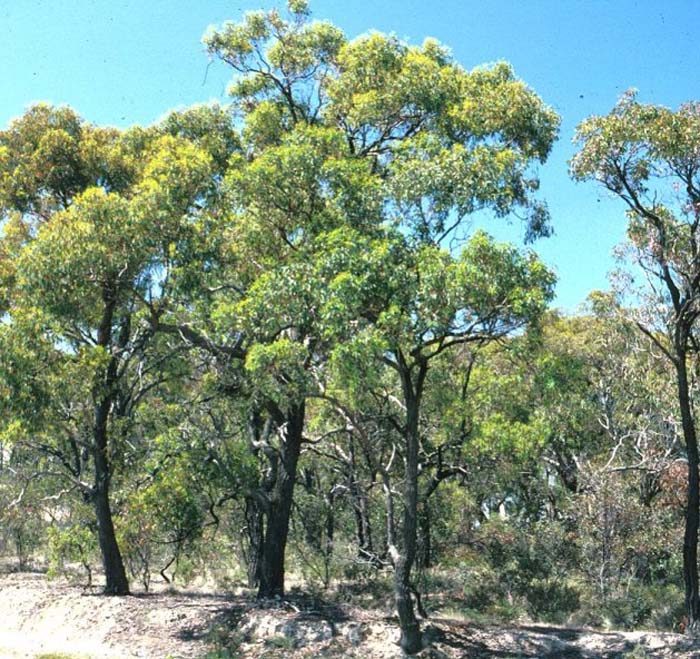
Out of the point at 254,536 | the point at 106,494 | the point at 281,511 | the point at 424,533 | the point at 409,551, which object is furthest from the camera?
the point at 254,536

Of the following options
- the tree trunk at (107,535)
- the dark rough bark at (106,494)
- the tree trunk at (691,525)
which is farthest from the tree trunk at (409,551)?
the tree trunk at (107,535)

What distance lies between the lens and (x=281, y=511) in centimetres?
1695

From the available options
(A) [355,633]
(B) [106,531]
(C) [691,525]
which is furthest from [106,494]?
(C) [691,525]

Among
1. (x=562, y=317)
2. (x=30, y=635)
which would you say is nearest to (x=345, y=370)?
(x=30, y=635)

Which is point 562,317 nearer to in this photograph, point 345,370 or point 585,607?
point 585,607

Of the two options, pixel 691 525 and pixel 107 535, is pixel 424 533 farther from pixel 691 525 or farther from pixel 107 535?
pixel 107 535

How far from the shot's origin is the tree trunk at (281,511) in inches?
663

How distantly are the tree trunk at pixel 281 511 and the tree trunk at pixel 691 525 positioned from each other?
7623 millimetres

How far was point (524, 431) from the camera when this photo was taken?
1492 centimetres

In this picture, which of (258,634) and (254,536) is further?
(254,536)

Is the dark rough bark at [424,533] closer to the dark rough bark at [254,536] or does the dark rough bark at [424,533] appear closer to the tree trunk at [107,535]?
the dark rough bark at [254,536]

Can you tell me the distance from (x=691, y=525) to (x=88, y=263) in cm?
1205

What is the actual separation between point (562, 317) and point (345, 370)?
2594 centimetres

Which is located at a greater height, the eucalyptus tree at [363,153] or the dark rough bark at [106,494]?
the eucalyptus tree at [363,153]
